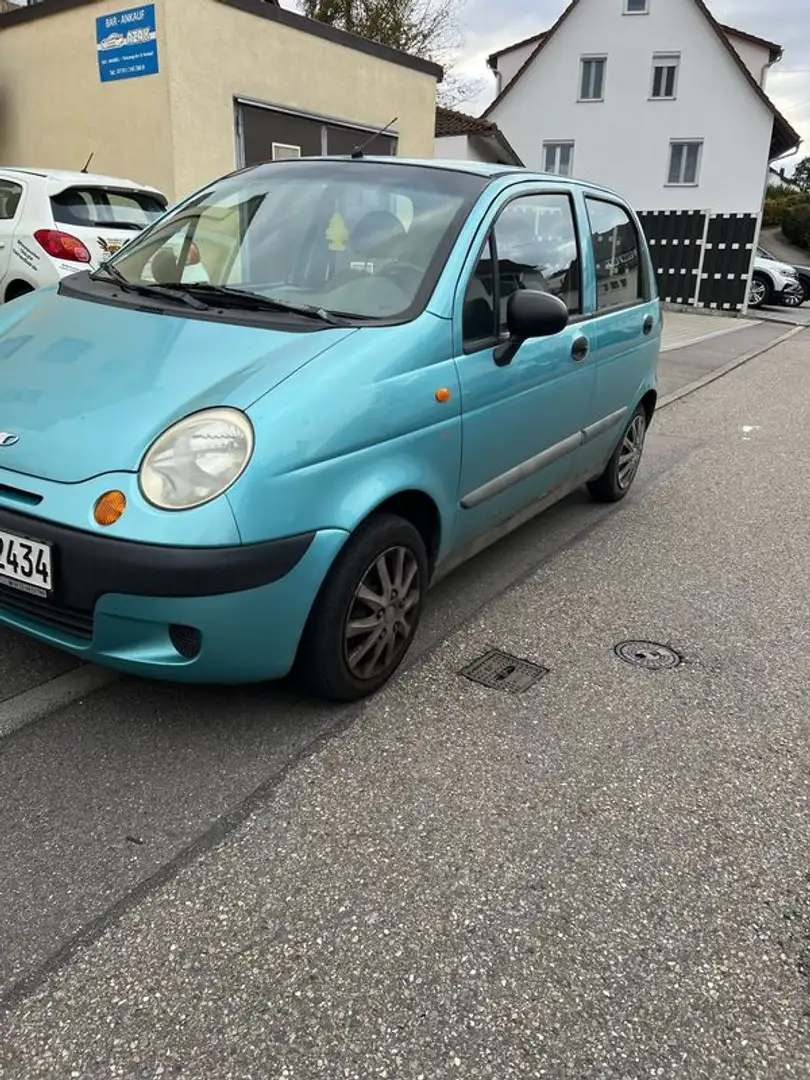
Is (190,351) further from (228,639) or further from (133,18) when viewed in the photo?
(133,18)

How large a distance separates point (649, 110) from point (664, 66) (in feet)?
4.64

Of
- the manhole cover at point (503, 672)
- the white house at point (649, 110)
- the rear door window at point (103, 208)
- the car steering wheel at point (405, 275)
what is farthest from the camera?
the white house at point (649, 110)

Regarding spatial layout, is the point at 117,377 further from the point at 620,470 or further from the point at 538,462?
the point at 620,470

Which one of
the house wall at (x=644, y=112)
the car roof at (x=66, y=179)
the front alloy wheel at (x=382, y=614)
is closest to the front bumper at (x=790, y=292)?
the house wall at (x=644, y=112)

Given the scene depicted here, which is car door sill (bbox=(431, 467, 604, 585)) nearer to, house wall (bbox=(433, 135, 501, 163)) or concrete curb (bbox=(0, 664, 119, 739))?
concrete curb (bbox=(0, 664, 119, 739))

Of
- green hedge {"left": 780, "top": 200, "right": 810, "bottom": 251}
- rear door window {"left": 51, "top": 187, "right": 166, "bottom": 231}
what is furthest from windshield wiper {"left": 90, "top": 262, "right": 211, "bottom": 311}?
green hedge {"left": 780, "top": 200, "right": 810, "bottom": 251}

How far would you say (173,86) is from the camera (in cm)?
919

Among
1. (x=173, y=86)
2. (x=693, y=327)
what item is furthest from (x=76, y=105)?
(x=693, y=327)

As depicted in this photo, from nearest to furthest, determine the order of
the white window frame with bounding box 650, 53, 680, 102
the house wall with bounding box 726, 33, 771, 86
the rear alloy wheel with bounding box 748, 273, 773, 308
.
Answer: the rear alloy wheel with bounding box 748, 273, 773, 308 < the white window frame with bounding box 650, 53, 680, 102 < the house wall with bounding box 726, 33, 771, 86

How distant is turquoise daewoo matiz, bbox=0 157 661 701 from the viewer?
2381 millimetres

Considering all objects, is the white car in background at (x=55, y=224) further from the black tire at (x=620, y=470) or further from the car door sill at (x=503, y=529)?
the car door sill at (x=503, y=529)

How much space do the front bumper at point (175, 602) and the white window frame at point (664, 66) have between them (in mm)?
31404

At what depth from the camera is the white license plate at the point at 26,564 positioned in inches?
93.9

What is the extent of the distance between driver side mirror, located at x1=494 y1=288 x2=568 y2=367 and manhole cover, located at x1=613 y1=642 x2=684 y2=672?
48.6 inches
